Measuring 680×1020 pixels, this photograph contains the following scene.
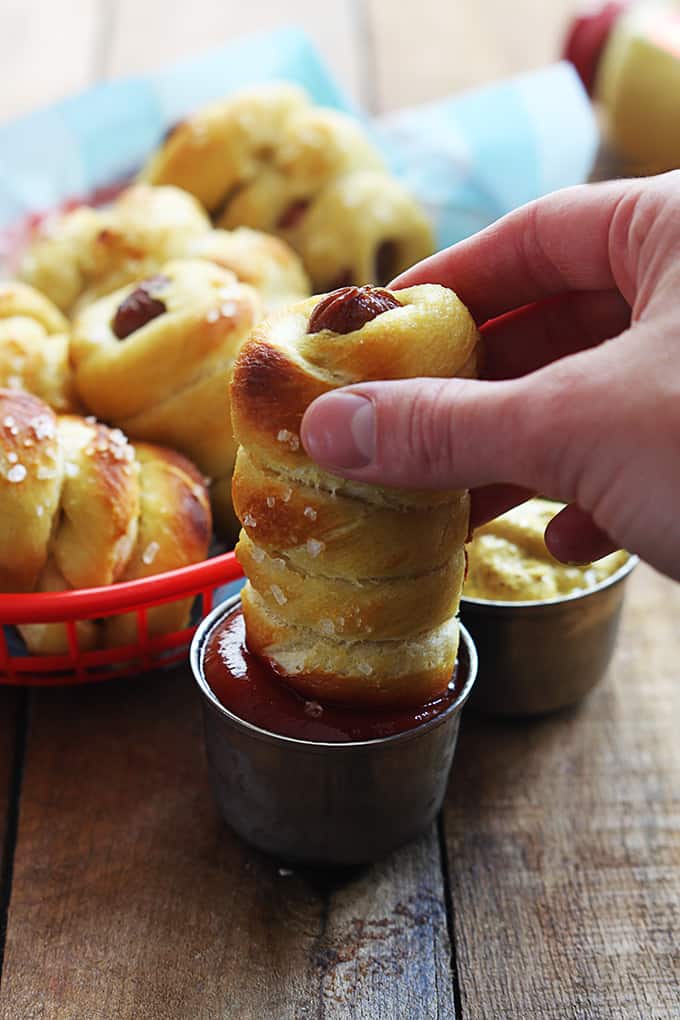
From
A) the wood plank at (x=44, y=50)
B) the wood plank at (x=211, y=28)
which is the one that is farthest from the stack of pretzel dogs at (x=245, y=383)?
the wood plank at (x=211, y=28)

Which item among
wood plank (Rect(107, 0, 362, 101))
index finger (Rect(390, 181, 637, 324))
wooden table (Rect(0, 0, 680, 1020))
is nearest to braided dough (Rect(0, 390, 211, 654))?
wooden table (Rect(0, 0, 680, 1020))

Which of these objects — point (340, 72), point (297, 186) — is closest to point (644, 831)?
point (297, 186)

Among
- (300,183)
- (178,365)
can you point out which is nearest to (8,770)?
(178,365)

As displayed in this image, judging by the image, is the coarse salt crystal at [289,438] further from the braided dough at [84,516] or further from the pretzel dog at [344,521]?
the braided dough at [84,516]

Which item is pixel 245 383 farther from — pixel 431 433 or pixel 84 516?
pixel 84 516

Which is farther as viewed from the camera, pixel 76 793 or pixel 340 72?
pixel 340 72

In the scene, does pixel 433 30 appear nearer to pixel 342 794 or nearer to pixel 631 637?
pixel 631 637
